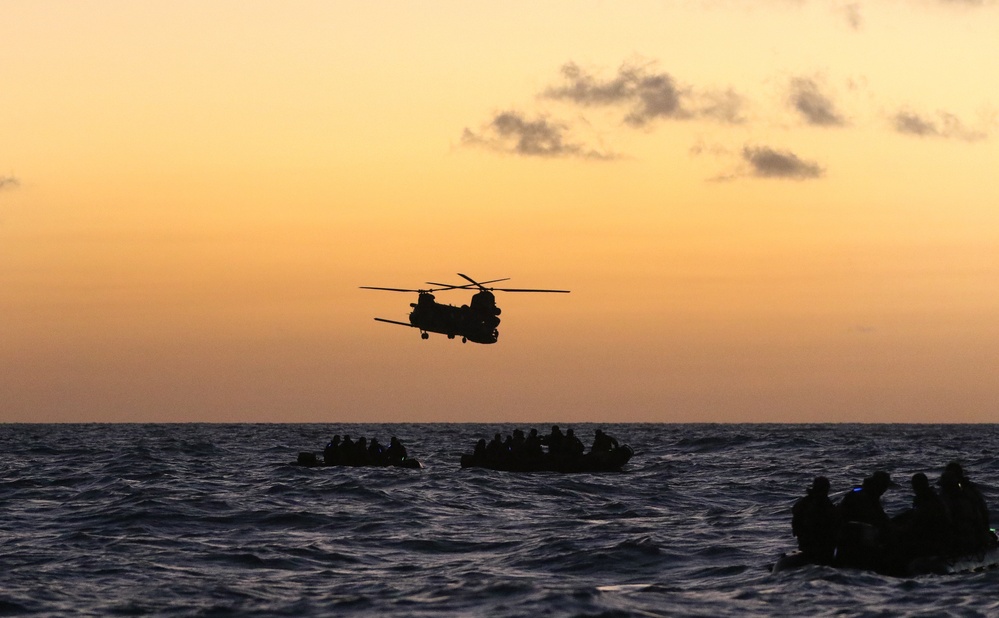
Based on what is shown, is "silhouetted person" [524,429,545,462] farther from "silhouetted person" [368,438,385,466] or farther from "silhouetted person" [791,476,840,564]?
"silhouetted person" [791,476,840,564]

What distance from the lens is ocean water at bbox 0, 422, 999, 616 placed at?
25.0 m

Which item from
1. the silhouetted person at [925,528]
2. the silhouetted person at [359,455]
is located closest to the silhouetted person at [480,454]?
the silhouetted person at [359,455]

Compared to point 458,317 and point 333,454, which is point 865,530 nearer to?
point 333,454

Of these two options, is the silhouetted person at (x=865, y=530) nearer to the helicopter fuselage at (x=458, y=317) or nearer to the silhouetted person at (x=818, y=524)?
the silhouetted person at (x=818, y=524)

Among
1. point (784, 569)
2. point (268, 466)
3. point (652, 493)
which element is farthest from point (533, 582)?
point (268, 466)

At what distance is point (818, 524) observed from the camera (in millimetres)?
26984

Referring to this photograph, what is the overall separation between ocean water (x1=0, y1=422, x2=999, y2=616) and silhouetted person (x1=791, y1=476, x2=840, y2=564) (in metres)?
0.42

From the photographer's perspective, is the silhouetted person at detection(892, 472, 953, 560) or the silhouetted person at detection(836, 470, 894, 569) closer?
the silhouetted person at detection(836, 470, 894, 569)

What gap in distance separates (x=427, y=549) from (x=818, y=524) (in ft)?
34.0

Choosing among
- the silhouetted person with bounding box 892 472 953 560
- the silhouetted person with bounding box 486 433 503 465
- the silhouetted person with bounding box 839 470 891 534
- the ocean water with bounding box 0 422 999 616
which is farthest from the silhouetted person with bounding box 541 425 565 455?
the silhouetted person with bounding box 839 470 891 534

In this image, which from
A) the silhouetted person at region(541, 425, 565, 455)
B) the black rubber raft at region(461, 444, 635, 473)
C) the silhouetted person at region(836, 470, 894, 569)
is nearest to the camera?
the silhouetted person at region(836, 470, 894, 569)

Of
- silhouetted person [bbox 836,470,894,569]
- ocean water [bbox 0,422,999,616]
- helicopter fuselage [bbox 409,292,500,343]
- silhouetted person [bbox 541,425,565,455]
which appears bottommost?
ocean water [bbox 0,422,999,616]

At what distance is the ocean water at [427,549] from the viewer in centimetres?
2503

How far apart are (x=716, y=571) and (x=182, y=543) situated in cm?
1327
